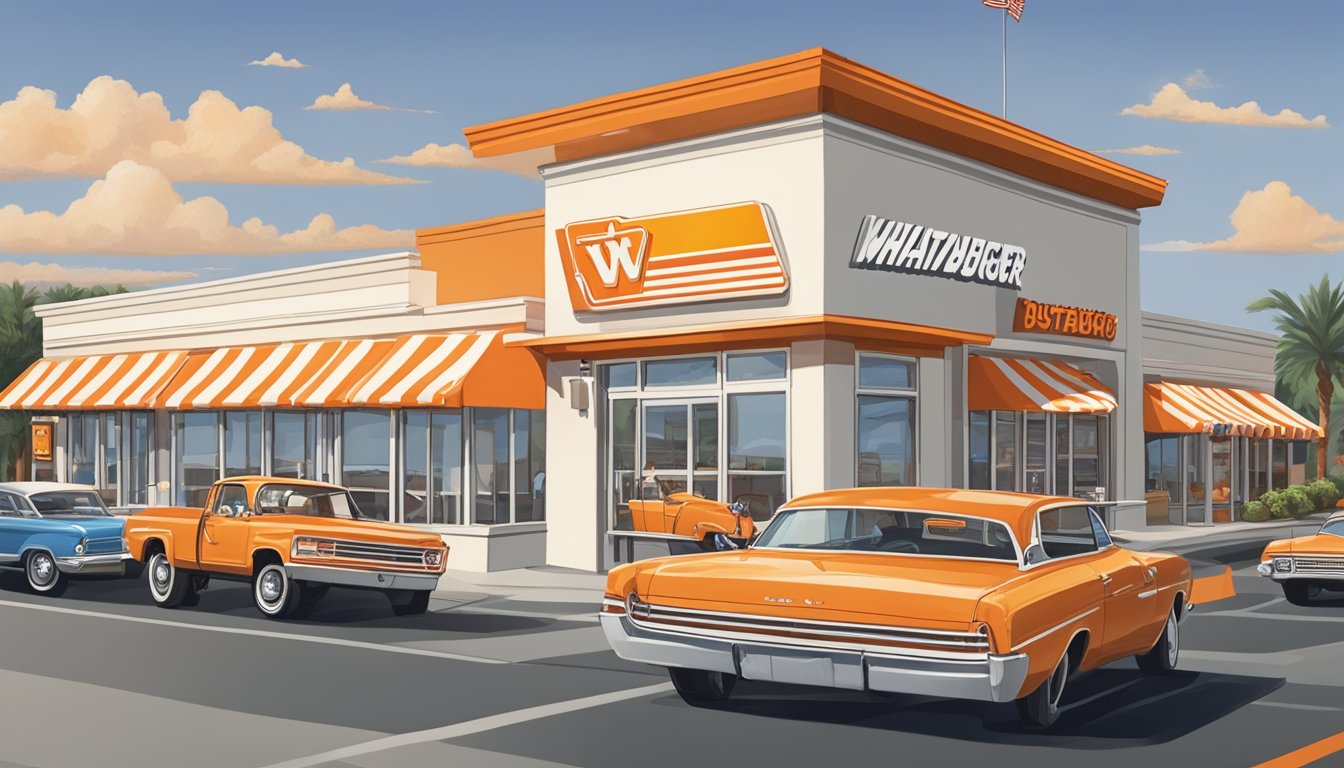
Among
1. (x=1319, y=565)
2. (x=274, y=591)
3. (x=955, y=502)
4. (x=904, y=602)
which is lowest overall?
(x=274, y=591)

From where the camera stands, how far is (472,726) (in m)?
9.33

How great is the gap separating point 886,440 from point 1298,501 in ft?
65.7

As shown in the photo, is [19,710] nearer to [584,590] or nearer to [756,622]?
[756,622]

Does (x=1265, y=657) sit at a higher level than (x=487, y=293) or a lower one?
lower

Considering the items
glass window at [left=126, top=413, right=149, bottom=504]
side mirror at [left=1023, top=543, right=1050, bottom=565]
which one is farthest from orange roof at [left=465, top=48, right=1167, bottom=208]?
glass window at [left=126, top=413, right=149, bottom=504]

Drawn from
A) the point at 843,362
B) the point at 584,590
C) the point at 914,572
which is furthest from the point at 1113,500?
the point at 914,572

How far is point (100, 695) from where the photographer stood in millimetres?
10430

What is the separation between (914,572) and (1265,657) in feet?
18.2

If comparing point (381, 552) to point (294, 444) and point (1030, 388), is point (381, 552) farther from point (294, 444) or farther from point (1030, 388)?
point (1030, 388)

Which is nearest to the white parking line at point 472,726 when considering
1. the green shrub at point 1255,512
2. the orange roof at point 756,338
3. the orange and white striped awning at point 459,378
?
the orange roof at point 756,338

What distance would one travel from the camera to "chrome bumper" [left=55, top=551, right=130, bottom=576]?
17828mm

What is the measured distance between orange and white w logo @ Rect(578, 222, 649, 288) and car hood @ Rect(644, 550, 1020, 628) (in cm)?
1177

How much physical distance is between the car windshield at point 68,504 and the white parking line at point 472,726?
11.8m

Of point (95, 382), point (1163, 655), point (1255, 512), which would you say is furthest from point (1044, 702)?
point (1255, 512)
